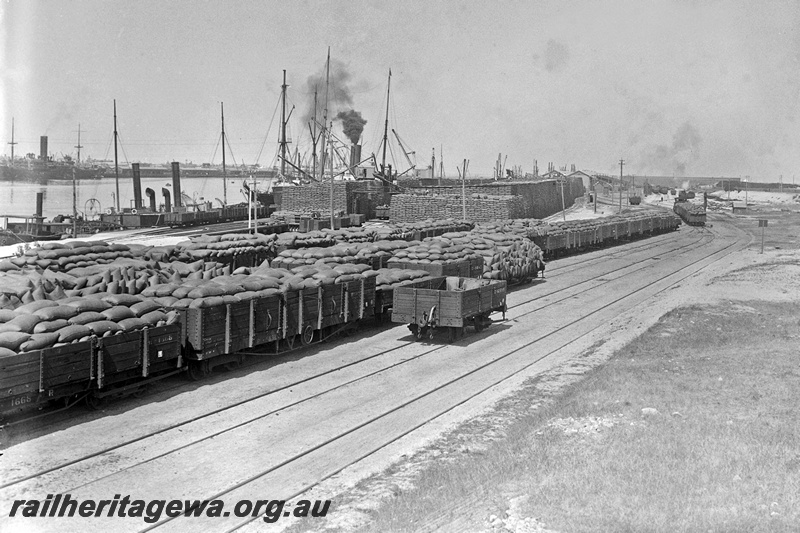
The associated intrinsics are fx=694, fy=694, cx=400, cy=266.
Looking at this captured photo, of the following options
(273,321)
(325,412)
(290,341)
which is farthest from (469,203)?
(325,412)

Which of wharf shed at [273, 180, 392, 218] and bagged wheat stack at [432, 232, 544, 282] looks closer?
bagged wheat stack at [432, 232, 544, 282]

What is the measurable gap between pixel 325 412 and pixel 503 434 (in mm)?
3824

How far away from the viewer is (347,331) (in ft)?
74.5

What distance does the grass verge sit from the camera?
9.06m

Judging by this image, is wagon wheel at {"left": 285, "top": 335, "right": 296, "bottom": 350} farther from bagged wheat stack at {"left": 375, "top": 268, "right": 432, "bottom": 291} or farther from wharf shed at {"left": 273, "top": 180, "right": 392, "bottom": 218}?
wharf shed at {"left": 273, "top": 180, "right": 392, "bottom": 218}

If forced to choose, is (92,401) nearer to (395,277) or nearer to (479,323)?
(395,277)

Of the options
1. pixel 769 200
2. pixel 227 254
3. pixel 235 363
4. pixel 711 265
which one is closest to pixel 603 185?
pixel 769 200

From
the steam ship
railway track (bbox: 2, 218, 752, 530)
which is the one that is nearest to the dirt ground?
railway track (bbox: 2, 218, 752, 530)

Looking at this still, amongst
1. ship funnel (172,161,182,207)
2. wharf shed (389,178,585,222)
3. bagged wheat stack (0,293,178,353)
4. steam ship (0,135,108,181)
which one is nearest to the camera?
bagged wheat stack (0,293,178,353)

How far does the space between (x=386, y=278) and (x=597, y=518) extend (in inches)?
622

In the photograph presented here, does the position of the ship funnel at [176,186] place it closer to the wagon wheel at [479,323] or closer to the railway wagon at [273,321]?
the railway wagon at [273,321]

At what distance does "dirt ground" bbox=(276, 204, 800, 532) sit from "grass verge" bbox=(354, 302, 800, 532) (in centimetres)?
6

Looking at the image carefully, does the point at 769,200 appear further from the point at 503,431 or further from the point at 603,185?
the point at 503,431

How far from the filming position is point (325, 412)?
14.7 meters
